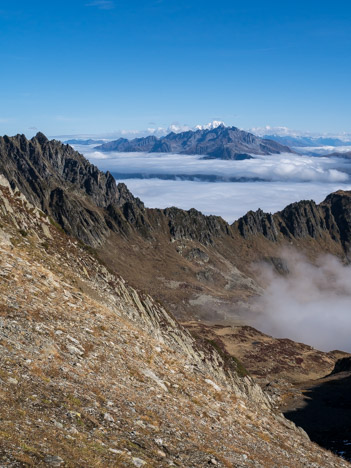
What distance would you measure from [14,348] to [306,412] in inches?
3568

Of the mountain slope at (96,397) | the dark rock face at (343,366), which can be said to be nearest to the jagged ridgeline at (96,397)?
the mountain slope at (96,397)

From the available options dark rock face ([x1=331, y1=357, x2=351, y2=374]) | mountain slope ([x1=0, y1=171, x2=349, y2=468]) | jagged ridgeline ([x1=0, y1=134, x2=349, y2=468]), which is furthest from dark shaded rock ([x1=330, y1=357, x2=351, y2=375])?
jagged ridgeline ([x1=0, y1=134, x2=349, y2=468])

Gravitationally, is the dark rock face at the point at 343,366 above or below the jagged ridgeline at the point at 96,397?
below

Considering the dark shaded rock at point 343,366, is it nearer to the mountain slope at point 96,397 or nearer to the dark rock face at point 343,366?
the dark rock face at point 343,366

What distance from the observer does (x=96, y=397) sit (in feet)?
70.4

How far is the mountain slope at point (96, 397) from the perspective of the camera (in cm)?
1662

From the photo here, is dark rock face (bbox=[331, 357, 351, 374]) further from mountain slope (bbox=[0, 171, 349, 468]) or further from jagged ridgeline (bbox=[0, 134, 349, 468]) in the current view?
jagged ridgeline (bbox=[0, 134, 349, 468])

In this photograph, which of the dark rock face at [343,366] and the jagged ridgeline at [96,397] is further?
the dark rock face at [343,366]

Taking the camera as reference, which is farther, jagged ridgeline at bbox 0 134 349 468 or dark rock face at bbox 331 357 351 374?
dark rock face at bbox 331 357 351 374

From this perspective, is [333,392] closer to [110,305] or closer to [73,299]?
[110,305]

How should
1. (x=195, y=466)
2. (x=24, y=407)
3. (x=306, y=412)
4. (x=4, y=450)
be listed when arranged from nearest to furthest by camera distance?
(x=4, y=450)
(x=24, y=407)
(x=195, y=466)
(x=306, y=412)

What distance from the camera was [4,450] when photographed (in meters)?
13.7

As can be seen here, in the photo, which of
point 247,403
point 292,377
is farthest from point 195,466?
point 292,377

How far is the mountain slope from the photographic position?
54.5 ft
